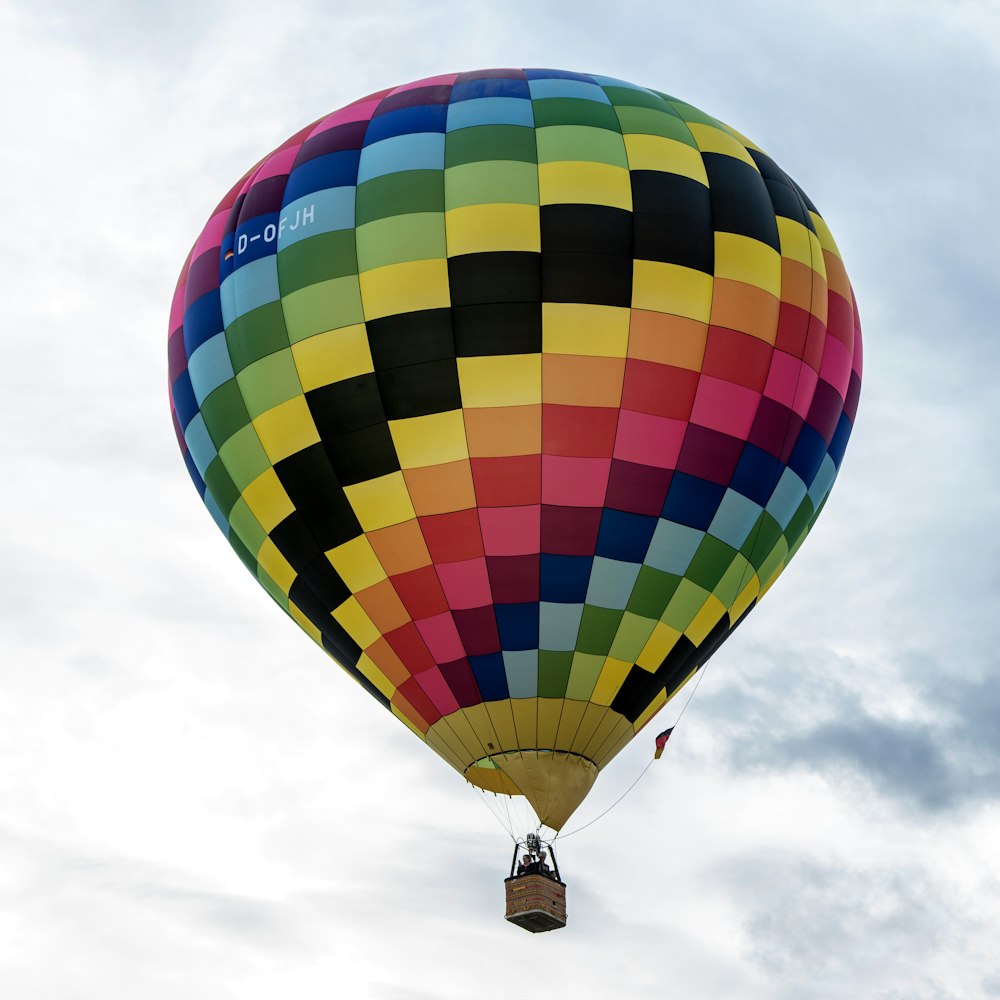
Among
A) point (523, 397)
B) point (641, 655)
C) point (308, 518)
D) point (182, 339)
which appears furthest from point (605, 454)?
point (182, 339)

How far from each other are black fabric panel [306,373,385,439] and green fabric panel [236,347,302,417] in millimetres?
239

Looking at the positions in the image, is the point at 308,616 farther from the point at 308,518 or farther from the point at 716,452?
the point at 716,452

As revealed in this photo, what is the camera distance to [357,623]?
51.3 ft

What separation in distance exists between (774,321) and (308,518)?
182 inches

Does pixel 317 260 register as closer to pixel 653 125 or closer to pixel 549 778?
pixel 653 125

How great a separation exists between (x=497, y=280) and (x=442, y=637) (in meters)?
3.17

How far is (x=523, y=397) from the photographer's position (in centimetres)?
1496

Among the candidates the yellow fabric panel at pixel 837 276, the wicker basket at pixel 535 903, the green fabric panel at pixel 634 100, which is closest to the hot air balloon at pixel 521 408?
the green fabric panel at pixel 634 100

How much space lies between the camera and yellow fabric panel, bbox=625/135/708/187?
15711 mm

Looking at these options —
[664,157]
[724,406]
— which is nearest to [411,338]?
[724,406]

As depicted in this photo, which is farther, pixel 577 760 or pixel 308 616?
pixel 308 616

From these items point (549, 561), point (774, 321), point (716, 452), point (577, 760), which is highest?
point (774, 321)

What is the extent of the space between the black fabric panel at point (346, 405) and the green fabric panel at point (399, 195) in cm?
151

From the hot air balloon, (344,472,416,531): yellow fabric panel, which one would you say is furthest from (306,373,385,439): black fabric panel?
(344,472,416,531): yellow fabric panel
